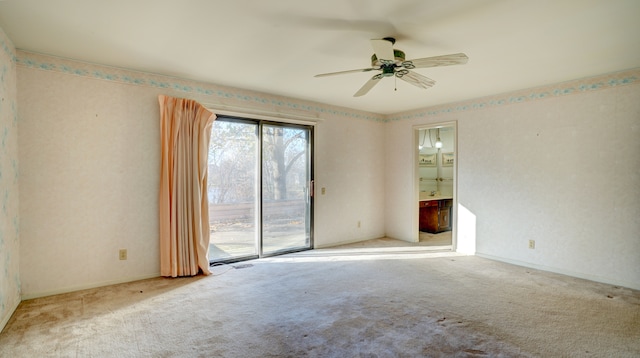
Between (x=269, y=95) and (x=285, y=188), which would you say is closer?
(x=269, y=95)

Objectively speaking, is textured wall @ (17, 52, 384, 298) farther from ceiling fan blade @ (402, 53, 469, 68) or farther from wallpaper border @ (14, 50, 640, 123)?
ceiling fan blade @ (402, 53, 469, 68)

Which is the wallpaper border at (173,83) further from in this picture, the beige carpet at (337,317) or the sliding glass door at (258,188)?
the beige carpet at (337,317)

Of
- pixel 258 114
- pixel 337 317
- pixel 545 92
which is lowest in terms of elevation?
pixel 337 317

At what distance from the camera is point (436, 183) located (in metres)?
7.79

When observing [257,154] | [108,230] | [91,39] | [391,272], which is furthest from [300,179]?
[91,39]

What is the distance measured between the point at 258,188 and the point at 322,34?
246 centimetres

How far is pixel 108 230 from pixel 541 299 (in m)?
4.47

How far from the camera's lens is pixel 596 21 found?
229 cm

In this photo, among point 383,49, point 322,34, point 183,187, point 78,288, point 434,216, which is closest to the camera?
point 383,49

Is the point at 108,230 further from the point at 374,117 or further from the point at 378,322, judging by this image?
the point at 374,117

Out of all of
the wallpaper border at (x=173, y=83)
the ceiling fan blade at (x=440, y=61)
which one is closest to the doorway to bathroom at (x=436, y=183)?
the wallpaper border at (x=173, y=83)

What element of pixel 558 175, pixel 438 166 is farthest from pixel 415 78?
pixel 438 166

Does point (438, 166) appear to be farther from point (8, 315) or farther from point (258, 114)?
point (8, 315)

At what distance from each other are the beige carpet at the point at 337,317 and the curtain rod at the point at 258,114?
6.57ft
